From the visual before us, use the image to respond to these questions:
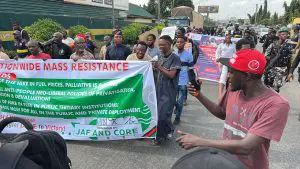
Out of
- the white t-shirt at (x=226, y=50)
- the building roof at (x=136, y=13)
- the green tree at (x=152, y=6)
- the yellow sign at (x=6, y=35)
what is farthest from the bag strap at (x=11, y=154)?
the green tree at (x=152, y=6)

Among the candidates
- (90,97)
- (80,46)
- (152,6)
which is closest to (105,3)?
(80,46)

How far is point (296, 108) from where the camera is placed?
7.07 m

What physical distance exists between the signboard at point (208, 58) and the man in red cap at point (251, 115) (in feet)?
28.4

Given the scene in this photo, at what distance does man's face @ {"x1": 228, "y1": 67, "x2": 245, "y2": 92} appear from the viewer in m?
1.88

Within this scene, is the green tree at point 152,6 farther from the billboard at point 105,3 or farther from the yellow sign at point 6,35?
the yellow sign at point 6,35

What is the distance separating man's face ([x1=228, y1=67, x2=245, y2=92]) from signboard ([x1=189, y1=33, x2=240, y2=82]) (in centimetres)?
868

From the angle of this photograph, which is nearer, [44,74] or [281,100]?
[281,100]

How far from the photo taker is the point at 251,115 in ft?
6.19

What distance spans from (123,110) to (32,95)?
1.48m

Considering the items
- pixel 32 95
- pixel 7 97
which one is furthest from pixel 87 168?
pixel 7 97

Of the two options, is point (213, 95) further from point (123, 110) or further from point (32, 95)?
point (32, 95)

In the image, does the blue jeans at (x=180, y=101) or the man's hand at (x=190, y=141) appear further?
the blue jeans at (x=180, y=101)

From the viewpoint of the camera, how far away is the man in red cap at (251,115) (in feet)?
5.82

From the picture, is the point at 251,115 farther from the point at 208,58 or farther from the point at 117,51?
the point at 208,58
